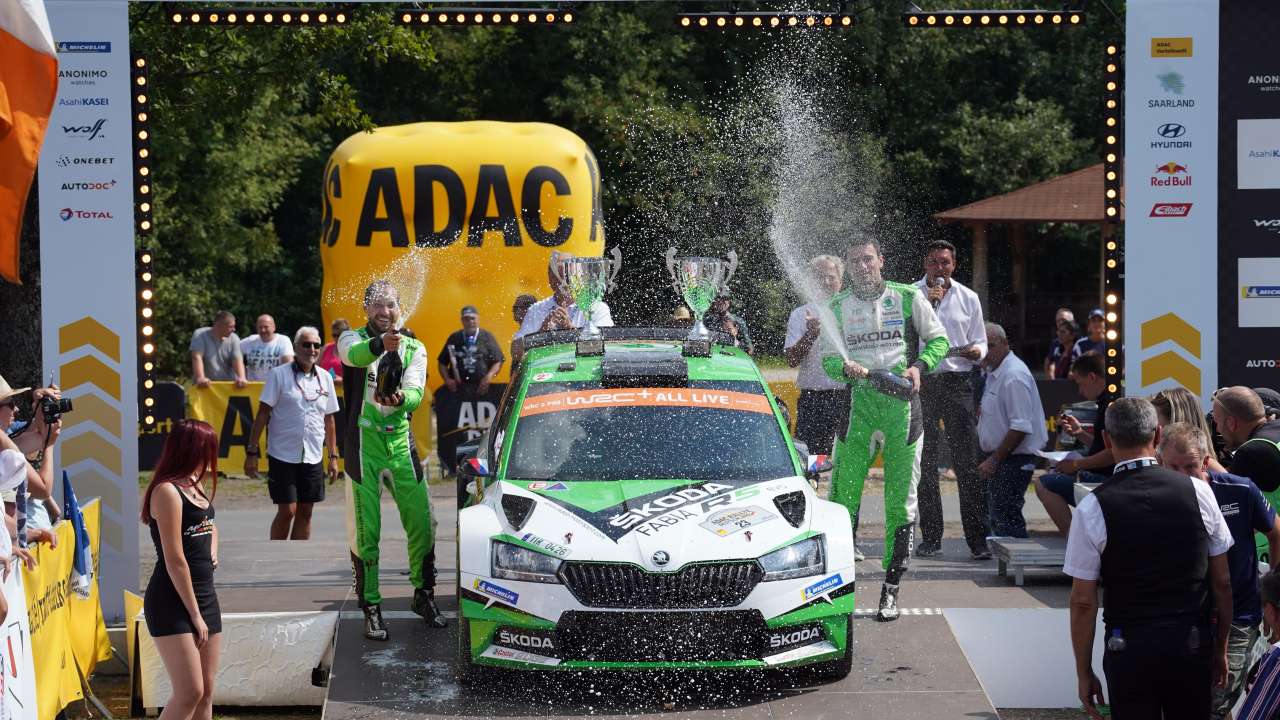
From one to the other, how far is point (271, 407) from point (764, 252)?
81.2 ft

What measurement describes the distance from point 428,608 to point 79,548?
6.73ft

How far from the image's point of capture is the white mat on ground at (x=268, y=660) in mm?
8258

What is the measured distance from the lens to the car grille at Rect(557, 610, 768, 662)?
734cm

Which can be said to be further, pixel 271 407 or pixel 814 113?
pixel 814 113

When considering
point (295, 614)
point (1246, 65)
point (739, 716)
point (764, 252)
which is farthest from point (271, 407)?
point (764, 252)

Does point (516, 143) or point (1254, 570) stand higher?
point (516, 143)

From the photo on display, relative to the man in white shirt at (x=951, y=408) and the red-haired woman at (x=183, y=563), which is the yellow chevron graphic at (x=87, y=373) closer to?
the red-haired woman at (x=183, y=563)

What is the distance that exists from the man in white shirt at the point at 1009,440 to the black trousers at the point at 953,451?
4.7 inches

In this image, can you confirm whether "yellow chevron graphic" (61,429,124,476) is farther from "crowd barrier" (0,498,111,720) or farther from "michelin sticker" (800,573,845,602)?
"michelin sticker" (800,573,845,602)

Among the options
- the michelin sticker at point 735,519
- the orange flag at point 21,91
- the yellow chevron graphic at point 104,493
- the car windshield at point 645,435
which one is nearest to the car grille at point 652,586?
the michelin sticker at point 735,519

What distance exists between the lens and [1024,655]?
8281 mm

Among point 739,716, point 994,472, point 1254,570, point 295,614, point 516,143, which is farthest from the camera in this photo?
point 516,143

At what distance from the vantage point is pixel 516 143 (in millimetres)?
20906

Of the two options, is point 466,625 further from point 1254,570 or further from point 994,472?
point 994,472
